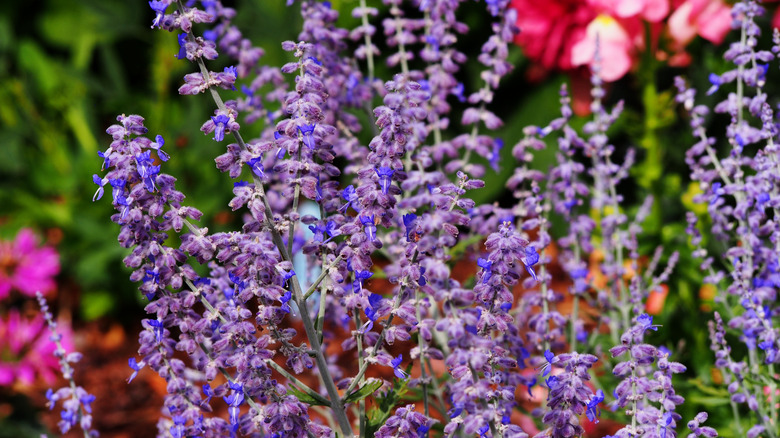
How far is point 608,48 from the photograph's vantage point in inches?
87.1

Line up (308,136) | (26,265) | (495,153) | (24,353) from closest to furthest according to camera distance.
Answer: (308,136)
(495,153)
(24,353)
(26,265)

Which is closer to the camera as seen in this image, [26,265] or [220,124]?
[220,124]

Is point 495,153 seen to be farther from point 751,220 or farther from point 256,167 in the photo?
point 256,167

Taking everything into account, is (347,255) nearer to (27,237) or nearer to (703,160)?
(703,160)

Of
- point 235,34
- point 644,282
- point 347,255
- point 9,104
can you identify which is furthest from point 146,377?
point 347,255

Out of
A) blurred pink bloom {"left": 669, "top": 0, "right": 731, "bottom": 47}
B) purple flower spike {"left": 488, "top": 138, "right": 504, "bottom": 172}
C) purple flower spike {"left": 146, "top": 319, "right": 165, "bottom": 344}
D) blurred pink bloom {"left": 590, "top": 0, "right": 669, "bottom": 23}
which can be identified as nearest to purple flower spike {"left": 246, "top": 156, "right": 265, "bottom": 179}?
purple flower spike {"left": 146, "top": 319, "right": 165, "bottom": 344}

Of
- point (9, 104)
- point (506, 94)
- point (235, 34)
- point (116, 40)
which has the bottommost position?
point (235, 34)

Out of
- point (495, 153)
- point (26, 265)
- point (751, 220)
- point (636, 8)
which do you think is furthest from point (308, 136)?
point (26, 265)

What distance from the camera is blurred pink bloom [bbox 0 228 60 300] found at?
3.28 metres

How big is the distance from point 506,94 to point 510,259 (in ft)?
8.88

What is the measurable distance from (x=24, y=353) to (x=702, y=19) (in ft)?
8.13

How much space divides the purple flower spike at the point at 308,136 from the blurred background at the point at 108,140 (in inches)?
55.0

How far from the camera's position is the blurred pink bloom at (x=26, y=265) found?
3283 mm

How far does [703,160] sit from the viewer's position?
1662 millimetres
